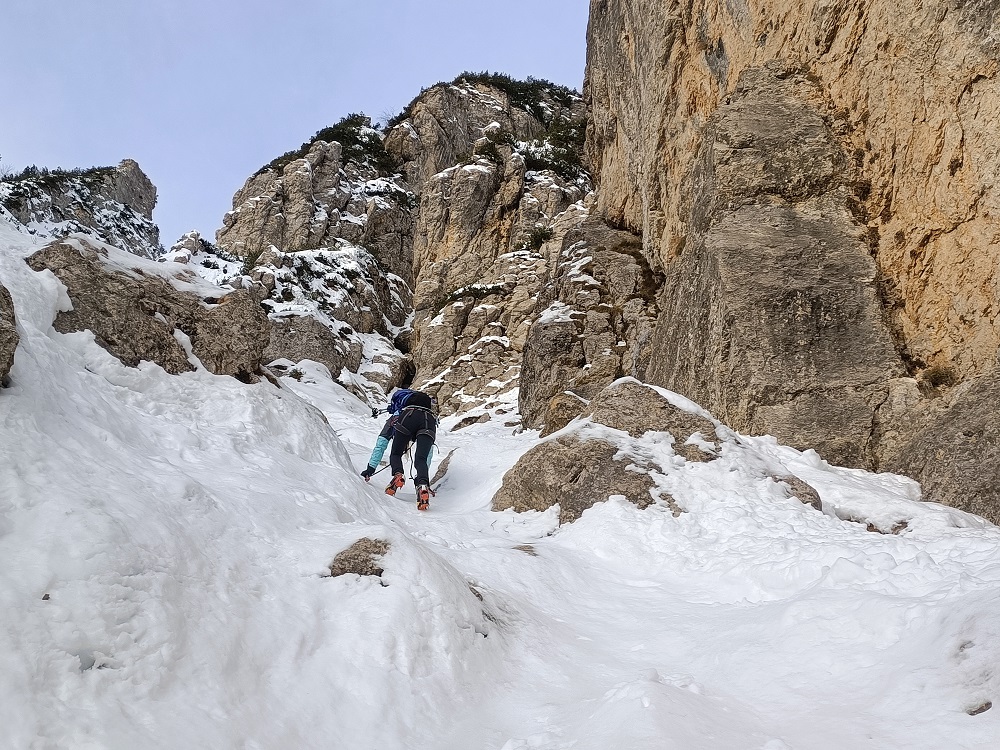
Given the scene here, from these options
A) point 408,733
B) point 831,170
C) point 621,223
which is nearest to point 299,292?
point 621,223

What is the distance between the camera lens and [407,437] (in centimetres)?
980

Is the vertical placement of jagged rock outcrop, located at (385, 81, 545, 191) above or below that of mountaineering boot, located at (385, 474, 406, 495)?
above

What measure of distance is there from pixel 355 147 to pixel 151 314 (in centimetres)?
4951

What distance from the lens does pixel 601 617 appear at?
4688 millimetres

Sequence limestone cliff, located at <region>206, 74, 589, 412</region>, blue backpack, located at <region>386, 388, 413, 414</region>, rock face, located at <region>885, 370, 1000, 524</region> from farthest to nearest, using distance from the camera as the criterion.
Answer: limestone cliff, located at <region>206, 74, 589, 412</region>
blue backpack, located at <region>386, 388, 413, 414</region>
rock face, located at <region>885, 370, 1000, 524</region>

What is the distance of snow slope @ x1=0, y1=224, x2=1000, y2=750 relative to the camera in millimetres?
2377

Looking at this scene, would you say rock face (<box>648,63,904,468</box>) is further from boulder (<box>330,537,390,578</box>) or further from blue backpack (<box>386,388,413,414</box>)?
boulder (<box>330,537,390,578</box>)

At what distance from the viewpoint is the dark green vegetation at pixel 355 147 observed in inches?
1991

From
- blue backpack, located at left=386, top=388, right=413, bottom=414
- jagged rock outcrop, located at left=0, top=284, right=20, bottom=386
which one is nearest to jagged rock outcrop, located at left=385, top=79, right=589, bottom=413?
blue backpack, located at left=386, top=388, right=413, bottom=414

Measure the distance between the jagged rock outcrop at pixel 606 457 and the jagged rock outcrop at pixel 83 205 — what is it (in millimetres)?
20256

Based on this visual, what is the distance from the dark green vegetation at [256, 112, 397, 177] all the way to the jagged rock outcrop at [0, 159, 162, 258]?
1331 cm

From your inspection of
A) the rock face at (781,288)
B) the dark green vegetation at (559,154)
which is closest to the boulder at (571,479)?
the rock face at (781,288)

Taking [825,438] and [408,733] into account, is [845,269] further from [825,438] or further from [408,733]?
[408,733]

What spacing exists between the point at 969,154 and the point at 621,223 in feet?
47.3
